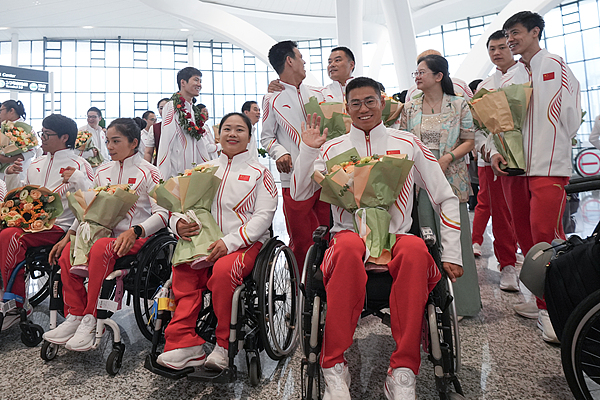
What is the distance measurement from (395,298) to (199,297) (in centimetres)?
93

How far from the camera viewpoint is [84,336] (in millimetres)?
2080

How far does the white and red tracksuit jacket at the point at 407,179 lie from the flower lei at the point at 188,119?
195 cm

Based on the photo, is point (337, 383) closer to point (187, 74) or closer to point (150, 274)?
point (150, 274)

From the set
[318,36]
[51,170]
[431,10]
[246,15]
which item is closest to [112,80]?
[246,15]

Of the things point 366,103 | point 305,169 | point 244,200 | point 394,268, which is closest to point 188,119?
point 244,200

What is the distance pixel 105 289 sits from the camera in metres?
2.09

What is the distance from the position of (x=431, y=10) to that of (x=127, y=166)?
52.5ft

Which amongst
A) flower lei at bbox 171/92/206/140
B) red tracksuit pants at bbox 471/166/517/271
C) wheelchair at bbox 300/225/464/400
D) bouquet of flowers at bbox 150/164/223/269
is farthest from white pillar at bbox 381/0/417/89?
wheelchair at bbox 300/225/464/400

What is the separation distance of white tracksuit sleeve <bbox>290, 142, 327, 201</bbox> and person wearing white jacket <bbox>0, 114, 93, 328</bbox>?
1727mm

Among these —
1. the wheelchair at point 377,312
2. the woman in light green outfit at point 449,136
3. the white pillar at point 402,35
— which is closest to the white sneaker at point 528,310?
the woman in light green outfit at point 449,136

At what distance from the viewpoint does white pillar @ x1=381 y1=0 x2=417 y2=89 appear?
988 centimetres

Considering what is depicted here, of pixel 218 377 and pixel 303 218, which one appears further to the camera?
pixel 303 218

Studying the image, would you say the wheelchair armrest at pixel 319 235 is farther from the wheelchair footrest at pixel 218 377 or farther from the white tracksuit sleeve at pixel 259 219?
the wheelchair footrest at pixel 218 377

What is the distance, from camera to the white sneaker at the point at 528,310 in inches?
101
